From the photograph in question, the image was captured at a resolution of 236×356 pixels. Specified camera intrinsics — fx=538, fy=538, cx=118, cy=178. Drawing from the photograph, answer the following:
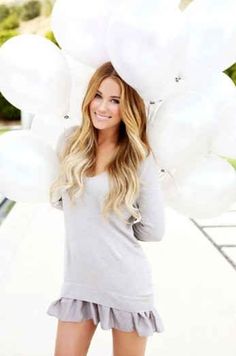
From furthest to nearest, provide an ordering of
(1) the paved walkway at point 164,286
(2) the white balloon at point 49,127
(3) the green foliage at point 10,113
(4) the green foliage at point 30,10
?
(4) the green foliage at point 30,10 → (3) the green foliage at point 10,113 → (1) the paved walkway at point 164,286 → (2) the white balloon at point 49,127

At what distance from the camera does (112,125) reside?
4.53 feet

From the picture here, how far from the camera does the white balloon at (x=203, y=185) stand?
1571 mm

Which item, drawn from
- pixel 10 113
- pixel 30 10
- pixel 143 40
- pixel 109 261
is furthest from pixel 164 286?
pixel 30 10

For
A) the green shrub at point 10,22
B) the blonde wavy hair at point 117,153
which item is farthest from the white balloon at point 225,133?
the green shrub at point 10,22

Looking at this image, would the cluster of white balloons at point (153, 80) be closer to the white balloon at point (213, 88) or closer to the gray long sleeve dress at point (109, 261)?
the white balloon at point (213, 88)

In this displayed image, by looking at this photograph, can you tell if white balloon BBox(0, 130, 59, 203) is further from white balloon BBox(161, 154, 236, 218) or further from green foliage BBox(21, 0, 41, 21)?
green foliage BBox(21, 0, 41, 21)

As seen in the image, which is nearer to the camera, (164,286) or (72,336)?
(72,336)

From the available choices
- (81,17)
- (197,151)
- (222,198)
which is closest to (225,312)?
(222,198)

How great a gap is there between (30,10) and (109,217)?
18.1 m

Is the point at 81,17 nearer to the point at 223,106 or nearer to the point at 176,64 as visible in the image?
the point at 176,64

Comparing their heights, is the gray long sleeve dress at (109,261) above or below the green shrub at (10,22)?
above

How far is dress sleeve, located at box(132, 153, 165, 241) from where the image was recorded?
137cm

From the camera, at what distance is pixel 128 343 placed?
4.79 feet

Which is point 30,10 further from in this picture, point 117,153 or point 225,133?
point 117,153
